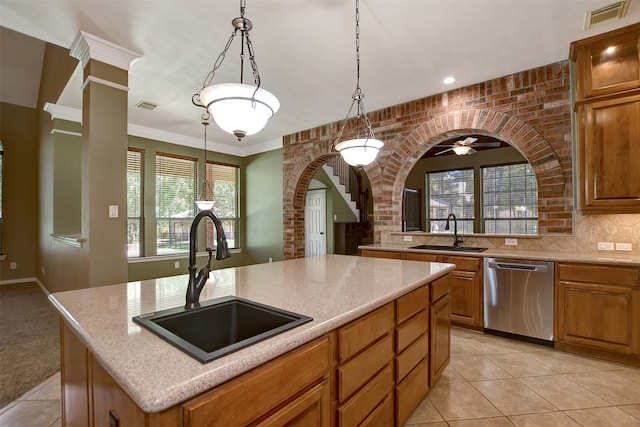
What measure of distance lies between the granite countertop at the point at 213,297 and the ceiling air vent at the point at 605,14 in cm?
239

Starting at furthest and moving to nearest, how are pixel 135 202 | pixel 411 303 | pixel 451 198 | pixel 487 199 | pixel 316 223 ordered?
pixel 451 198
pixel 487 199
pixel 316 223
pixel 135 202
pixel 411 303

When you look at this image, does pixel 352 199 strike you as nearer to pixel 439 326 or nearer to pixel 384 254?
pixel 384 254

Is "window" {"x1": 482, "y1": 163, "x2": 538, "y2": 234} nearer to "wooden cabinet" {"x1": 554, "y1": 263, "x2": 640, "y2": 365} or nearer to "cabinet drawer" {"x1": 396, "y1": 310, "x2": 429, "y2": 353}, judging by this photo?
"wooden cabinet" {"x1": 554, "y1": 263, "x2": 640, "y2": 365}

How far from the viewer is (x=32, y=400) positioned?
2.11 meters

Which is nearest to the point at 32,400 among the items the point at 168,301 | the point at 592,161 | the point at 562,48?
the point at 168,301

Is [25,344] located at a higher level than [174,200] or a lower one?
Result: lower

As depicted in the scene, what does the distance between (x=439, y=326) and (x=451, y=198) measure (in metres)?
6.19

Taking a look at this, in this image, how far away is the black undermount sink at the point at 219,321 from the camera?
45.7 inches

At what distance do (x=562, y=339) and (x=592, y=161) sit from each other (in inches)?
65.0

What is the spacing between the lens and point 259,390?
0.89 meters

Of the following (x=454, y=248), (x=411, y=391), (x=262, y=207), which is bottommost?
(x=411, y=391)

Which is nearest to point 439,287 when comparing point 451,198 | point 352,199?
point 352,199

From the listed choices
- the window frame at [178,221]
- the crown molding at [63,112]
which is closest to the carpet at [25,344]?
the window frame at [178,221]

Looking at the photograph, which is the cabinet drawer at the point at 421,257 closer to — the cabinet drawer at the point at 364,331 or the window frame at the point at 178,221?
the cabinet drawer at the point at 364,331
